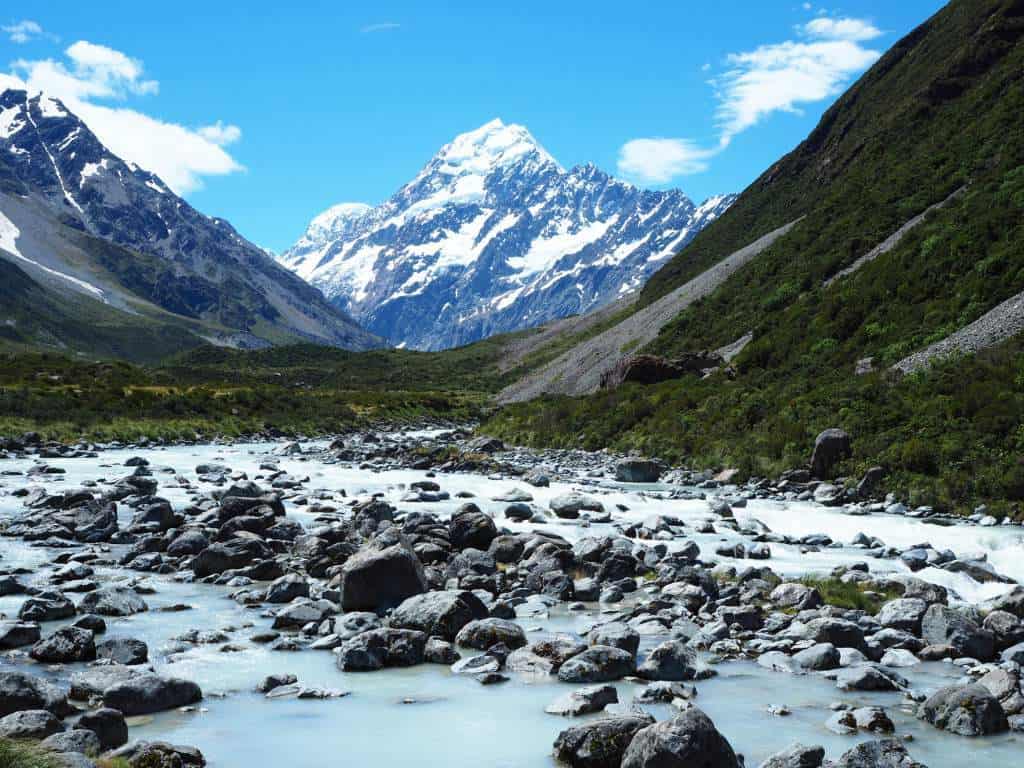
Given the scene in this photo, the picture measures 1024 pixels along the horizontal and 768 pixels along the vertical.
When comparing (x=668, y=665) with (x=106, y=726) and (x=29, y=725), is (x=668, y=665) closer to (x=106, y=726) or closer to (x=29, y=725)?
(x=106, y=726)

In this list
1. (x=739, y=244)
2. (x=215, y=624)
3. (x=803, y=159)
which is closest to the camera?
(x=215, y=624)

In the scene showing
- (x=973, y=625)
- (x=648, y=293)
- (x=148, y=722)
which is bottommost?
(x=148, y=722)

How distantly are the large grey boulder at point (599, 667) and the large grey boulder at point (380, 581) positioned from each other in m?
4.42

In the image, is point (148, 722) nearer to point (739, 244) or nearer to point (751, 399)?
point (751, 399)

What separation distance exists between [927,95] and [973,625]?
80.9 meters

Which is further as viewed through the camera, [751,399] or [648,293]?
[648,293]

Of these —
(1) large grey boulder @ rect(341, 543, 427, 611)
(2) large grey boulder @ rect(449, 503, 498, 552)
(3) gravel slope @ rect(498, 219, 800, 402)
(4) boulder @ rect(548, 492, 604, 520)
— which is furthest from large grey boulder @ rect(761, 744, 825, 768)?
(3) gravel slope @ rect(498, 219, 800, 402)

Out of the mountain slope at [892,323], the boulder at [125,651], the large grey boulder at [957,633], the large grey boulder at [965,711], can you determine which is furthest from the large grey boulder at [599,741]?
the mountain slope at [892,323]

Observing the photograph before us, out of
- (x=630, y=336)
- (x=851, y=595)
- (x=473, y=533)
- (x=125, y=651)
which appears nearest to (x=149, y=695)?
(x=125, y=651)

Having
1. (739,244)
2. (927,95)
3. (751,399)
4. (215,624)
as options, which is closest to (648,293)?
(739,244)

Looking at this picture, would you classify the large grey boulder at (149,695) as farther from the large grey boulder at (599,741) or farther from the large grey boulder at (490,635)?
the large grey boulder at (599,741)

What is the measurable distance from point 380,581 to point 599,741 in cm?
714

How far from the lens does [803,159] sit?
371 feet

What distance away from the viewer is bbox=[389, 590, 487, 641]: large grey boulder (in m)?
13.4
